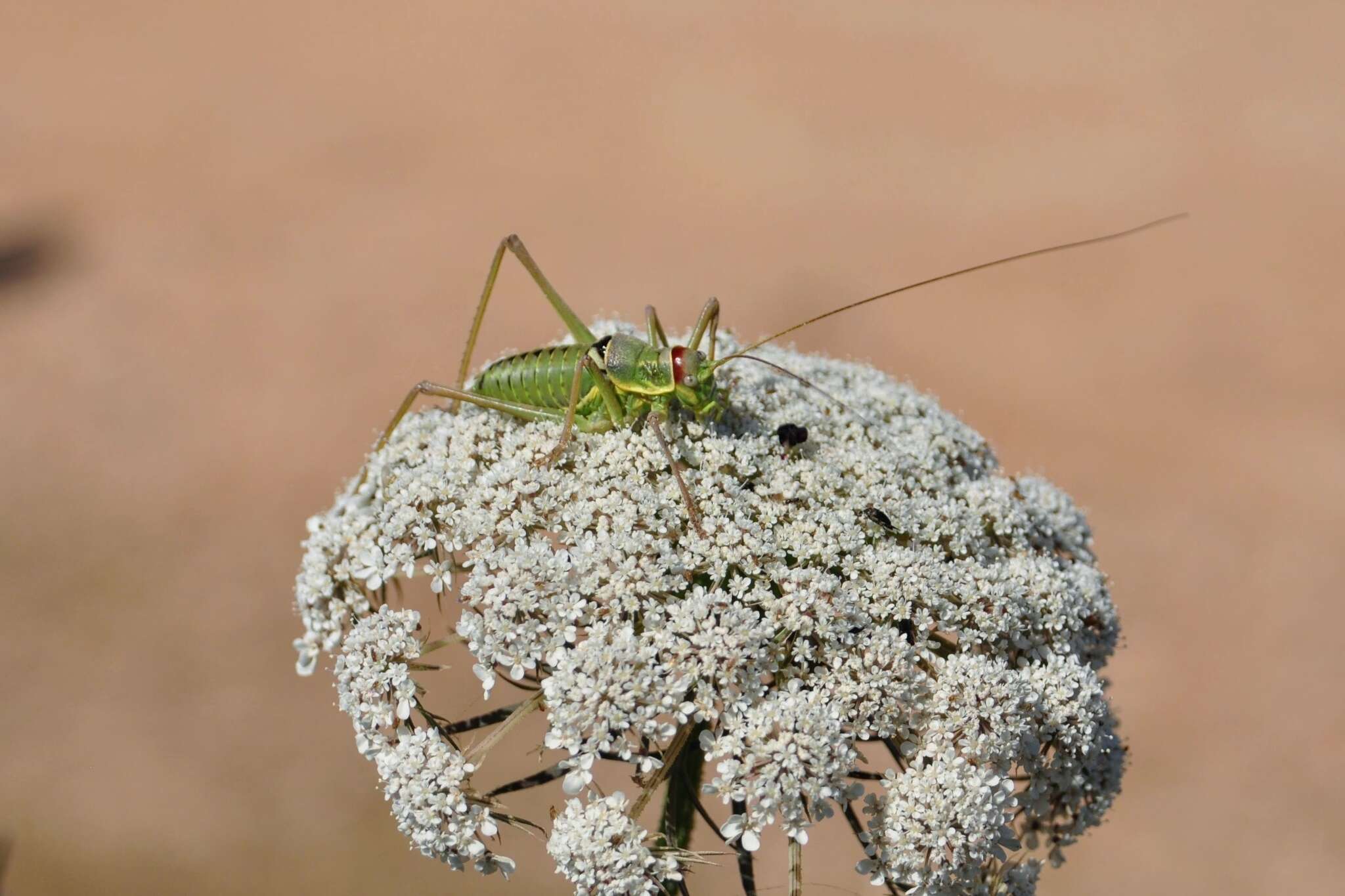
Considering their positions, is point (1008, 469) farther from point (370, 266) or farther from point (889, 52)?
point (889, 52)

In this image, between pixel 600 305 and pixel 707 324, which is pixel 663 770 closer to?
pixel 707 324

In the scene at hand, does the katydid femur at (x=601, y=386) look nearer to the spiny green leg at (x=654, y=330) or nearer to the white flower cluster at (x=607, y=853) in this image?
the spiny green leg at (x=654, y=330)

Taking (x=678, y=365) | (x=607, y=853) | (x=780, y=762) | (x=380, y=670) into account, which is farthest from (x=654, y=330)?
(x=607, y=853)

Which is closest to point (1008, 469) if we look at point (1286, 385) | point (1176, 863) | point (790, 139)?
point (1286, 385)

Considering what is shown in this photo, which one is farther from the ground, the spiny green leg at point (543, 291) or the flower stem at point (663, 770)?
the spiny green leg at point (543, 291)

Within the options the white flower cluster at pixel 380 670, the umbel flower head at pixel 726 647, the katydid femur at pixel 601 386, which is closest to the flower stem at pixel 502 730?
the umbel flower head at pixel 726 647

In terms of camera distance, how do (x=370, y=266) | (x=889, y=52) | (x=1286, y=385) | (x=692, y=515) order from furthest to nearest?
(x=889, y=52) → (x=370, y=266) → (x=1286, y=385) → (x=692, y=515)
